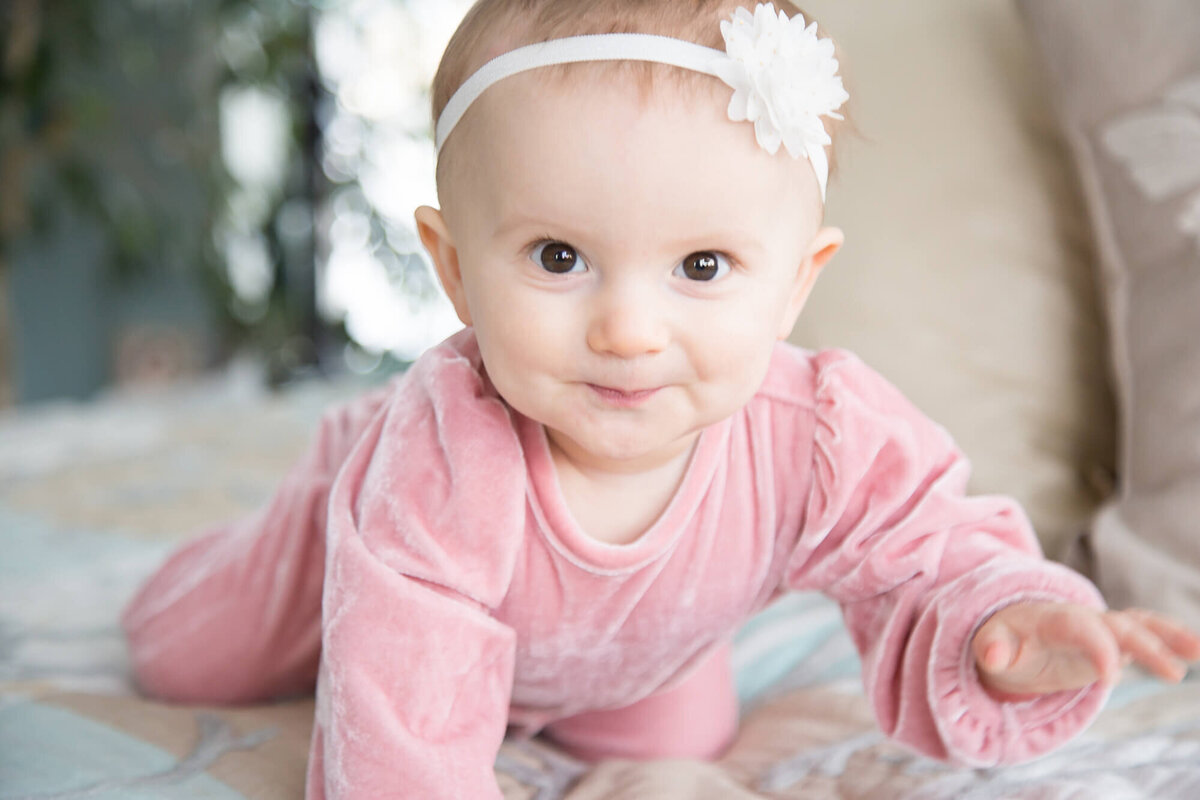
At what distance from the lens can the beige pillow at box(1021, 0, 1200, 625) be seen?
2.80ft

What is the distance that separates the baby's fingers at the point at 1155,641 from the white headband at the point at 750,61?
12.9 inches

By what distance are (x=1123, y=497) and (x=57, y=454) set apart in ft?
5.56

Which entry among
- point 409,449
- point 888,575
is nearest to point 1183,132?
point 888,575

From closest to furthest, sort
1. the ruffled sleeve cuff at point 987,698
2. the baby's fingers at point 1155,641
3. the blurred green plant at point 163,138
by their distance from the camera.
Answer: the baby's fingers at point 1155,641, the ruffled sleeve cuff at point 987,698, the blurred green plant at point 163,138

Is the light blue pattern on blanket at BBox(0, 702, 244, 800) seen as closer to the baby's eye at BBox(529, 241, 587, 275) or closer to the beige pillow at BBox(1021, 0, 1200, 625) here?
the baby's eye at BBox(529, 241, 587, 275)

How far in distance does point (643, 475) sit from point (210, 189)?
3.29 meters

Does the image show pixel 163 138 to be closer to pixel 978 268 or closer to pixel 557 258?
pixel 978 268

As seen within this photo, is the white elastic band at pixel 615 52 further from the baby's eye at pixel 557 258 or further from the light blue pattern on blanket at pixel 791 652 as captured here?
the light blue pattern on blanket at pixel 791 652

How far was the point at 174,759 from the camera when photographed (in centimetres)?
71

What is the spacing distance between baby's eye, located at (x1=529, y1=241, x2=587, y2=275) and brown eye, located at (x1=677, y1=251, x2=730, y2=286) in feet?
0.20

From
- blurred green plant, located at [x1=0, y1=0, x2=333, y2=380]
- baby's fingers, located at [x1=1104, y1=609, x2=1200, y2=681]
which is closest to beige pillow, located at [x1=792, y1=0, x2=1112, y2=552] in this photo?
baby's fingers, located at [x1=1104, y1=609, x2=1200, y2=681]

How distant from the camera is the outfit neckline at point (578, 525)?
2.25ft

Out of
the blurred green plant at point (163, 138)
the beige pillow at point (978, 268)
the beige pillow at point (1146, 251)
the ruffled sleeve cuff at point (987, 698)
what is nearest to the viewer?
the ruffled sleeve cuff at point (987, 698)

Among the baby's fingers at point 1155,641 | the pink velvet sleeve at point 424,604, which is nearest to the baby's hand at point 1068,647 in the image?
the baby's fingers at point 1155,641
